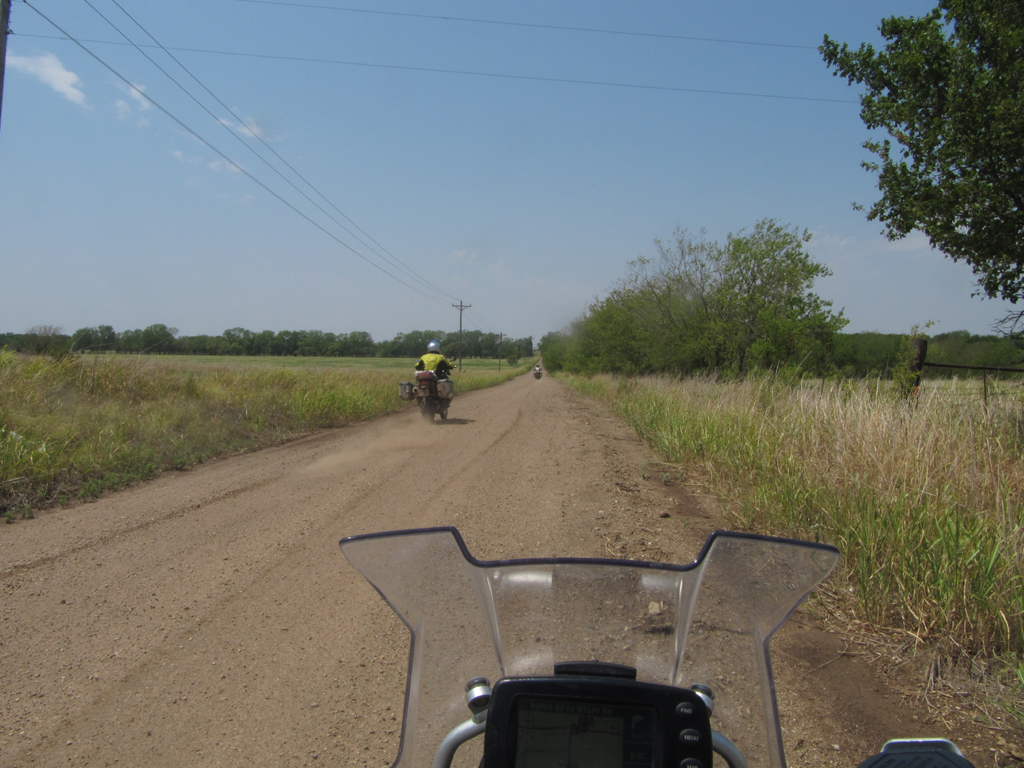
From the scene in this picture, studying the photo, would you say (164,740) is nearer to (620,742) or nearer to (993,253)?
(620,742)

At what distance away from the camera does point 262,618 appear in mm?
3961

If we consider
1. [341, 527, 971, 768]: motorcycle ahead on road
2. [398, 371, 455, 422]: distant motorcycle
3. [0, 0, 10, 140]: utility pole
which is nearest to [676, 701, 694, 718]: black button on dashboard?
[341, 527, 971, 768]: motorcycle ahead on road

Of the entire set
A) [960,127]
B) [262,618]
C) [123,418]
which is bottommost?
[262,618]

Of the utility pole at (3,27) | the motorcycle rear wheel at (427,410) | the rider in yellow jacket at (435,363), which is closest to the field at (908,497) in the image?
the motorcycle rear wheel at (427,410)

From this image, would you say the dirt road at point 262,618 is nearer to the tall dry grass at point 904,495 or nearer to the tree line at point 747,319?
the tall dry grass at point 904,495

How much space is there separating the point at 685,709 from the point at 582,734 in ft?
0.71

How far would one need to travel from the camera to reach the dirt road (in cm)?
282

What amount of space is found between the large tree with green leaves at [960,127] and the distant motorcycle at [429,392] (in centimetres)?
990

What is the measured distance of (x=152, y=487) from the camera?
26.2 ft

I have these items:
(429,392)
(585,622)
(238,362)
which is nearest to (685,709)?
(585,622)

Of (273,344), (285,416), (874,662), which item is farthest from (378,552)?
(273,344)

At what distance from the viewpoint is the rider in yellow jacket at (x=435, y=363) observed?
52.1 feet

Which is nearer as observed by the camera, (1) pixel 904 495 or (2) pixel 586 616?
(2) pixel 586 616

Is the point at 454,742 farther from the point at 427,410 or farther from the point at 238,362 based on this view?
the point at 238,362
